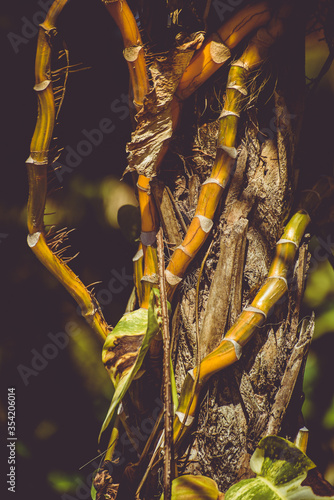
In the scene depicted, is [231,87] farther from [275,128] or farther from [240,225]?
[240,225]

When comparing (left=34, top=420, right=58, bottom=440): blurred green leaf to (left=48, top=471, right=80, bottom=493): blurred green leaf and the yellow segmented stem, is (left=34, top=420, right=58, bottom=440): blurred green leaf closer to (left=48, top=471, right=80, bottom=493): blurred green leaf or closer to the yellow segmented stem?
(left=48, top=471, right=80, bottom=493): blurred green leaf

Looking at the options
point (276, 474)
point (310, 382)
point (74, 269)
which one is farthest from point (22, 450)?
point (310, 382)

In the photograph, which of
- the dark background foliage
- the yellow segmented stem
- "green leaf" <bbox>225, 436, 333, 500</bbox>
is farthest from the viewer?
the dark background foliage

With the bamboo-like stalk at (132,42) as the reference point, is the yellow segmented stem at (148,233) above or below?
below

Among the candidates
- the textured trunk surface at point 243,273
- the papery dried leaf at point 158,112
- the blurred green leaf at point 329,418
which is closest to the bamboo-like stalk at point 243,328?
the textured trunk surface at point 243,273

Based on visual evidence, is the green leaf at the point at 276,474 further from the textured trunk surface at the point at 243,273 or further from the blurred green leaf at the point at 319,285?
the blurred green leaf at the point at 319,285

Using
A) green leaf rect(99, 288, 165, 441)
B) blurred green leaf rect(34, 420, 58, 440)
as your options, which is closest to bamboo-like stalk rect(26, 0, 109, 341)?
green leaf rect(99, 288, 165, 441)
